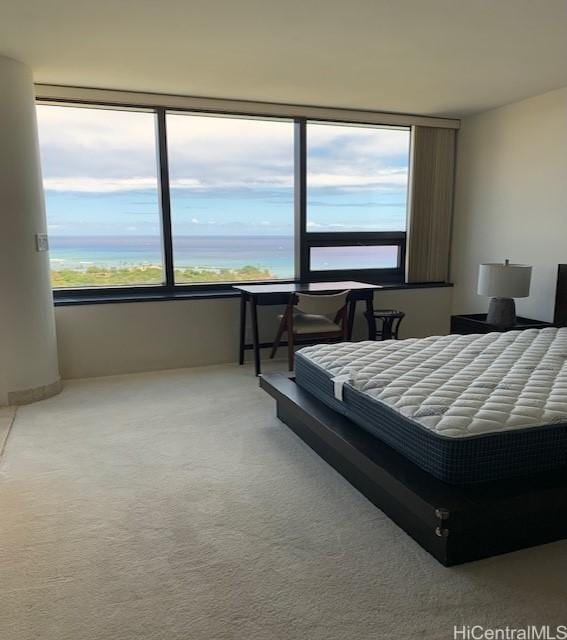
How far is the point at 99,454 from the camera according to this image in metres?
2.74

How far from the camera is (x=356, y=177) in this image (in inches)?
199

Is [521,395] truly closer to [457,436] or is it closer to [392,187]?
[457,436]

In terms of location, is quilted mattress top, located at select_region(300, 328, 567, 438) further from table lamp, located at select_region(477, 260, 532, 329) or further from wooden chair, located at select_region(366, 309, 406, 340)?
wooden chair, located at select_region(366, 309, 406, 340)

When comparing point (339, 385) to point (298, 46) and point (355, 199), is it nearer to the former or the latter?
point (298, 46)

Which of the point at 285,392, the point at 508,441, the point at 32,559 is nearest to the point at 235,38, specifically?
the point at 285,392

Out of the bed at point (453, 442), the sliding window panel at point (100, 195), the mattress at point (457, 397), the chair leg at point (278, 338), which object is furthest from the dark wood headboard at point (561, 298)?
the sliding window panel at point (100, 195)

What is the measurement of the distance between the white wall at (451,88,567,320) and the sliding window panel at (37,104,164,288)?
3002 millimetres

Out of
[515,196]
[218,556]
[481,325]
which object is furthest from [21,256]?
[515,196]

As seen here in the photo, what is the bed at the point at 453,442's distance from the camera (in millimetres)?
1779

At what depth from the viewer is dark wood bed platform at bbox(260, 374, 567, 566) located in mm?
1708

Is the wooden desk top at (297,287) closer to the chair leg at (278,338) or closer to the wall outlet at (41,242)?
the chair leg at (278,338)

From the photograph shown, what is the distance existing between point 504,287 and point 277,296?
5.83 ft

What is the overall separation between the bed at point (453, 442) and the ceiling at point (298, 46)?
1798mm

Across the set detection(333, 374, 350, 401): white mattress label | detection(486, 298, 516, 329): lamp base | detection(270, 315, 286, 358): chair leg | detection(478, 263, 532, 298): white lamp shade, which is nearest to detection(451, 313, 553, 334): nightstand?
detection(486, 298, 516, 329): lamp base
